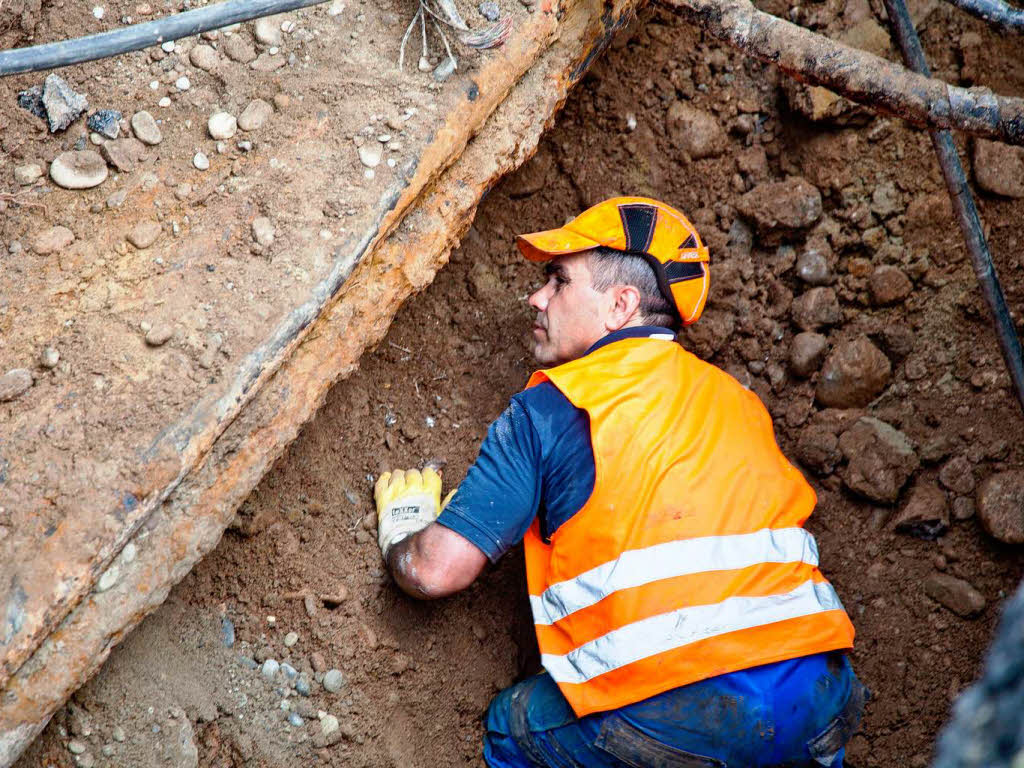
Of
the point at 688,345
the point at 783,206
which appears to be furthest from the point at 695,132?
the point at 688,345

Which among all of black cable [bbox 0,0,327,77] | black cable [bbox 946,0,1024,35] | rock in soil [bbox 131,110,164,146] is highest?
black cable [bbox 946,0,1024,35]

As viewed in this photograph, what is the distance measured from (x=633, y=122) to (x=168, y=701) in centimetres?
271

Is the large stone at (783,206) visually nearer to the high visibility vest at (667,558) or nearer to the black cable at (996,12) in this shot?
the black cable at (996,12)

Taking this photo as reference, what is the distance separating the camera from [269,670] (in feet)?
9.45

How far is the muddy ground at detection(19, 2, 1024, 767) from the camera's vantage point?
286 centimetres

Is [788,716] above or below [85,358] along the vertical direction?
above

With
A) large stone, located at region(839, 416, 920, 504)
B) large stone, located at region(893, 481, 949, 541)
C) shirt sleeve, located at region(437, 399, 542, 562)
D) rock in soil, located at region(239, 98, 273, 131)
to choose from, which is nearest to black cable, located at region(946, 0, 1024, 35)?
large stone, located at region(839, 416, 920, 504)

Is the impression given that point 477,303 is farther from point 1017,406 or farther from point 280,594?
point 1017,406

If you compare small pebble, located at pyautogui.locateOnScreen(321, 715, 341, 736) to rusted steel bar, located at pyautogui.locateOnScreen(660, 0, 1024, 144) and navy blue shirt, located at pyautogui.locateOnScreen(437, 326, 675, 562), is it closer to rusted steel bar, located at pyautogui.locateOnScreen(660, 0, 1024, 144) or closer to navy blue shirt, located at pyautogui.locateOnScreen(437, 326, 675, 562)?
navy blue shirt, located at pyautogui.locateOnScreen(437, 326, 675, 562)

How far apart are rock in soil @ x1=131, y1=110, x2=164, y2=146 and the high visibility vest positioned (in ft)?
4.47

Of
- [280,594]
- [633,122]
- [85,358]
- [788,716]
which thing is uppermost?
[633,122]

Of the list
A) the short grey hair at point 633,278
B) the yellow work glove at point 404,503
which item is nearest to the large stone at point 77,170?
the yellow work glove at point 404,503

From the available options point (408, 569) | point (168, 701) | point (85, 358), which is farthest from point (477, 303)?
point (168, 701)

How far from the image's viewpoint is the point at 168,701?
2.71 m
